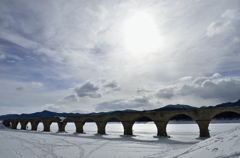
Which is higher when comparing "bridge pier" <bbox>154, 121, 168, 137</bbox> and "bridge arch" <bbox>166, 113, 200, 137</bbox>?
"bridge pier" <bbox>154, 121, 168, 137</bbox>

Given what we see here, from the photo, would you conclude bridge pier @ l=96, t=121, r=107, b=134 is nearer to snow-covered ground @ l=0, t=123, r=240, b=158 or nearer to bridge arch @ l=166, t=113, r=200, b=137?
snow-covered ground @ l=0, t=123, r=240, b=158

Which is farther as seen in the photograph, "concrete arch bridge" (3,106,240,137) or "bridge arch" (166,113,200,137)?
"bridge arch" (166,113,200,137)

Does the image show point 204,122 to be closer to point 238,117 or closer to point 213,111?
point 213,111

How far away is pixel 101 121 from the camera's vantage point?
24.2 m

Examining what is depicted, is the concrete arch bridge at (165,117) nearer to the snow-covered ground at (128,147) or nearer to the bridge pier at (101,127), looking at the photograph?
the bridge pier at (101,127)

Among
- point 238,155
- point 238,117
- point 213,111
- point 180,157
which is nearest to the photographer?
point 238,155

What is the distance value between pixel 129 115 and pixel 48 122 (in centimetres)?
1886

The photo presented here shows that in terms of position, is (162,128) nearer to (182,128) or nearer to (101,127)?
(101,127)

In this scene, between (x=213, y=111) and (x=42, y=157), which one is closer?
(x=42, y=157)

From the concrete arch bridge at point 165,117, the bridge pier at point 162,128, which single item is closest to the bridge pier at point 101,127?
the concrete arch bridge at point 165,117

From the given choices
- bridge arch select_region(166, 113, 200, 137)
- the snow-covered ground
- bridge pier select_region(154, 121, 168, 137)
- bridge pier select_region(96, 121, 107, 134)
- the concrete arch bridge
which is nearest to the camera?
the snow-covered ground

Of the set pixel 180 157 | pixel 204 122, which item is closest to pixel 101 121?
pixel 204 122

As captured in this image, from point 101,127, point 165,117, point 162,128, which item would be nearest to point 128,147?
point 162,128

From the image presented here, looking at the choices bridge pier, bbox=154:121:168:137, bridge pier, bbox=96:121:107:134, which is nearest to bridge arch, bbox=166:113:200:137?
bridge pier, bbox=154:121:168:137
